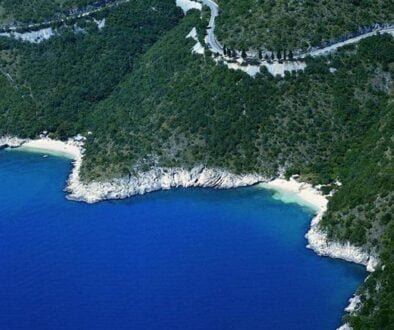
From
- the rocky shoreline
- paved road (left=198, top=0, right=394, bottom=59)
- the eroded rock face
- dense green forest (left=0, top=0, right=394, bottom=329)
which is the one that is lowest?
the eroded rock face

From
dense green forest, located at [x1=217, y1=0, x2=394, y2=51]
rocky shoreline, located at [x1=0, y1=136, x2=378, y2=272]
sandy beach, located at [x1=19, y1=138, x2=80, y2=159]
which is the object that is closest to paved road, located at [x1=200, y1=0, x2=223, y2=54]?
dense green forest, located at [x1=217, y1=0, x2=394, y2=51]

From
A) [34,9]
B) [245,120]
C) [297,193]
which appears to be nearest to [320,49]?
[245,120]

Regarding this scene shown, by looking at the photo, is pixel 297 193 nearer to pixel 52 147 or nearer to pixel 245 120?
pixel 245 120

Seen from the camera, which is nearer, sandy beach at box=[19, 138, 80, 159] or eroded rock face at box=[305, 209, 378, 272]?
eroded rock face at box=[305, 209, 378, 272]

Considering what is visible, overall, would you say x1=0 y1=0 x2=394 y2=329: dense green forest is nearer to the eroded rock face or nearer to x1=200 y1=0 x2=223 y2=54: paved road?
the eroded rock face

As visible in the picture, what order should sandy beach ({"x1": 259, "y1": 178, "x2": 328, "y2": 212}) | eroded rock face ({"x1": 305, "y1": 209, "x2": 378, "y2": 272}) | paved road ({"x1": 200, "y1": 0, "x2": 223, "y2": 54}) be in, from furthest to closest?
1. paved road ({"x1": 200, "y1": 0, "x2": 223, "y2": 54})
2. sandy beach ({"x1": 259, "y1": 178, "x2": 328, "y2": 212})
3. eroded rock face ({"x1": 305, "y1": 209, "x2": 378, "y2": 272})

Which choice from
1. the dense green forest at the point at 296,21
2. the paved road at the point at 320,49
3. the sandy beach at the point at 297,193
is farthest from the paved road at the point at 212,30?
the sandy beach at the point at 297,193
